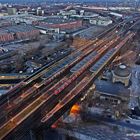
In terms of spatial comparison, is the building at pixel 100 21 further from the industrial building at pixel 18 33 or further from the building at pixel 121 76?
the building at pixel 121 76

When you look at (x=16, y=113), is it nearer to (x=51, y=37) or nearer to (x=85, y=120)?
(x=85, y=120)

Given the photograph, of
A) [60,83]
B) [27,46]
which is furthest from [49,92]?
[27,46]

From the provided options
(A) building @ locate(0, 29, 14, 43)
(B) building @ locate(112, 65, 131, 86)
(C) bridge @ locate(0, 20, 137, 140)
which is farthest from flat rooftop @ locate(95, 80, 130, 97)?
(A) building @ locate(0, 29, 14, 43)

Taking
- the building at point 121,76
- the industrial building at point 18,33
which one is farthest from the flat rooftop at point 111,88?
the industrial building at point 18,33

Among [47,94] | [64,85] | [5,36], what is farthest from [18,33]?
[47,94]

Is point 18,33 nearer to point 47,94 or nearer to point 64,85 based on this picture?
point 64,85

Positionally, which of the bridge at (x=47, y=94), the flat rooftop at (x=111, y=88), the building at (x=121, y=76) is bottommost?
the bridge at (x=47, y=94)

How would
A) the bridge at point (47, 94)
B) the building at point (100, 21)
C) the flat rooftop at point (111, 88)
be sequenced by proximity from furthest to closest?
1. the building at point (100, 21)
2. the flat rooftop at point (111, 88)
3. the bridge at point (47, 94)

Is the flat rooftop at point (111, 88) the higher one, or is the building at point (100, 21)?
the building at point (100, 21)

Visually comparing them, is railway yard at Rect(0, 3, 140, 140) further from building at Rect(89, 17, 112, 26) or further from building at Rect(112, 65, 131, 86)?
building at Rect(89, 17, 112, 26)
